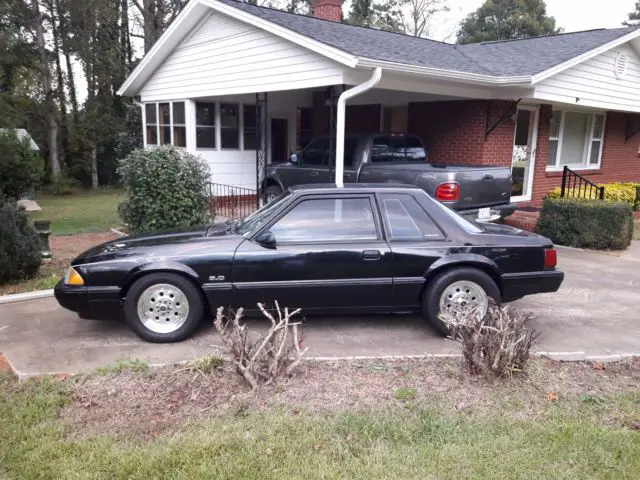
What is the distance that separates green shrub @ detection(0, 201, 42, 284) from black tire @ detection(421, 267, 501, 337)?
5151 millimetres

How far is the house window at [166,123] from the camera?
14836 millimetres

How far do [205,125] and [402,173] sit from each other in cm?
796

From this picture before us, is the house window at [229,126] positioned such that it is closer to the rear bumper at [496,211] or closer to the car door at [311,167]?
the car door at [311,167]

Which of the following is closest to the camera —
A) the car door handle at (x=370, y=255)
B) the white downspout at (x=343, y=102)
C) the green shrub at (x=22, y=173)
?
the car door handle at (x=370, y=255)

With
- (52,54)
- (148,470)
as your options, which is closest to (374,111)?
(148,470)

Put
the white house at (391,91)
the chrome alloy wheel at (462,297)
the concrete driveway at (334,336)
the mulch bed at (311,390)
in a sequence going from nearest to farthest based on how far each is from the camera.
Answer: the mulch bed at (311,390)
the concrete driveway at (334,336)
the chrome alloy wheel at (462,297)
the white house at (391,91)

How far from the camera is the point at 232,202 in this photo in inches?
530

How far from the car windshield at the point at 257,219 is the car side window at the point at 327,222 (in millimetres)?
179

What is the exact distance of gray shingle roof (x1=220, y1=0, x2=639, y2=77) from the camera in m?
9.48

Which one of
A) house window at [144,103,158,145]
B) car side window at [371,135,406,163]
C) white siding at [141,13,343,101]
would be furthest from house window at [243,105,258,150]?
car side window at [371,135,406,163]

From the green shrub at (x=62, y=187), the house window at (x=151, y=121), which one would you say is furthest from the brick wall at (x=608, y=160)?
the green shrub at (x=62, y=187)

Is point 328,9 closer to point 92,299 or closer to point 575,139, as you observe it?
point 575,139

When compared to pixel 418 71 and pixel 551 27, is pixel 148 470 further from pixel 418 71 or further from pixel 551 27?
pixel 551 27

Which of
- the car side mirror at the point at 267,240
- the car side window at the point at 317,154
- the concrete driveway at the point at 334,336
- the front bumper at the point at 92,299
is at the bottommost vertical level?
the concrete driveway at the point at 334,336
